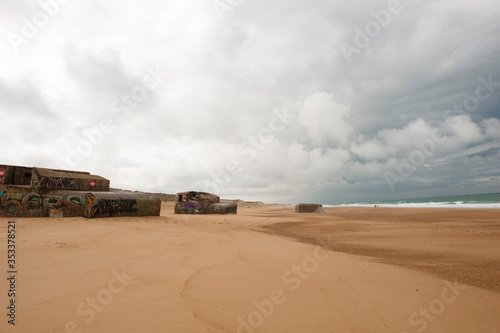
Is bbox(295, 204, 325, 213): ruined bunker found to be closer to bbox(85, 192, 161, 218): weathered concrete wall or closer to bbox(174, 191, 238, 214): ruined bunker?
bbox(174, 191, 238, 214): ruined bunker

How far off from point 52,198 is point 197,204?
878 cm

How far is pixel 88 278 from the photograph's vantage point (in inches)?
91.4

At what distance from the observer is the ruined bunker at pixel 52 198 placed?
8.20 meters

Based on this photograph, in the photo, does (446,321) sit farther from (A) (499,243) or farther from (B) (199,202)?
(B) (199,202)

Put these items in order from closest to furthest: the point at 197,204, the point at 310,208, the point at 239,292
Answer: the point at 239,292 < the point at 197,204 < the point at 310,208

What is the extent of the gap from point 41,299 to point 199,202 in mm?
14920

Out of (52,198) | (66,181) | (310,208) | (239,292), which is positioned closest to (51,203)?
(52,198)

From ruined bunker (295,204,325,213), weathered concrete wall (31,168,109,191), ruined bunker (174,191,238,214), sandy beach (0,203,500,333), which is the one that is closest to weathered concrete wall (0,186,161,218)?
weathered concrete wall (31,168,109,191)

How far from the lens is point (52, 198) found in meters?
8.41

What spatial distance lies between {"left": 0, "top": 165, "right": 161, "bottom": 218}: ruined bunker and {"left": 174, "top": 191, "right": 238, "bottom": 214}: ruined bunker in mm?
6664

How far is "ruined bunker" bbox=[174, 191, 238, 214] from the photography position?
644 inches

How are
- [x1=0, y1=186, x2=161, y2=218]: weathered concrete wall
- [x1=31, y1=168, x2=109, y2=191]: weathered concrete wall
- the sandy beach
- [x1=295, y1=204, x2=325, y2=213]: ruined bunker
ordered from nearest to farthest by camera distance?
the sandy beach, [x1=0, y1=186, x2=161, y2=218]: weathered concrete wall, [x1=31, y1=168, x2=109, y2=191]: weathered concrete wall, [x1=295, y1=204, x2=325, y2=213]: ruined bunker

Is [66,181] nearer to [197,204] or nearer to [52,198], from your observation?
[52,198]

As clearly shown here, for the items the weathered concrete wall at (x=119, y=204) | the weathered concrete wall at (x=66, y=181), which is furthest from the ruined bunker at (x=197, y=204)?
the weathered concrete wall at (x=66, y=181)
